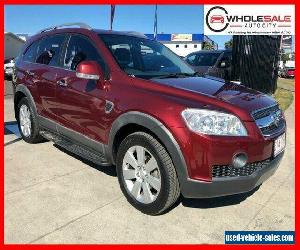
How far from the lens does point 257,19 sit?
Answer: 13977mm

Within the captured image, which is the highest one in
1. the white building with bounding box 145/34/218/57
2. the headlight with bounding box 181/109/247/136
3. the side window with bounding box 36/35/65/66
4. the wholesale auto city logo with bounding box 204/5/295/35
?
the white building with bounding box 145/34/218/57

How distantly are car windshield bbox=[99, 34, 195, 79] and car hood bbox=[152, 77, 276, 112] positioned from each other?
0.30 meters

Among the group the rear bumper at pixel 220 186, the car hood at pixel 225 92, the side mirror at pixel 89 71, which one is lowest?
the rear bumper at pixel 220 186

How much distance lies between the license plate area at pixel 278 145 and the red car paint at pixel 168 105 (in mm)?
110

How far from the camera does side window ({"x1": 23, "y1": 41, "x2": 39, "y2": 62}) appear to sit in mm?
5656

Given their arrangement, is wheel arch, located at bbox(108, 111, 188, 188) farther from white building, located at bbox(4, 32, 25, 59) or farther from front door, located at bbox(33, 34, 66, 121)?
white building, located at bbox(4, 32, 25, 59)

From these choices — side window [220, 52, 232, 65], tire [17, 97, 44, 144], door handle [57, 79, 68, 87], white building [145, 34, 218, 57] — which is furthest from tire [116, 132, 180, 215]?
white building [145, 34, 218, 57]

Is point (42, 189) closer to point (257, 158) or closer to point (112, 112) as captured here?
point (112, 112)

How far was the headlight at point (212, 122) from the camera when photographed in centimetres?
308

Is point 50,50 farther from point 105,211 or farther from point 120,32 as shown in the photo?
point 105,211

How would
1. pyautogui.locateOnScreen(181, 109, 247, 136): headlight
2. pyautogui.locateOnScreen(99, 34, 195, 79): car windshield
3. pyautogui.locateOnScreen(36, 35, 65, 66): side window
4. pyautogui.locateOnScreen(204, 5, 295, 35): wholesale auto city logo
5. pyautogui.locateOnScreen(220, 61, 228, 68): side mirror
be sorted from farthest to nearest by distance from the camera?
pyautogui.locateOnScreen(204, 5, 295, 35): wholesale auto city logo < pyautogui.locateOnScreen(220, 61, 228, 68): side mirror < pyautogui.locateOnScreen(36, 35, 65, 66): side window < pyautogui.locateOnScreen(99, 34, 195, 79): car windshield < pyautogui.locateOnScreen(181, 109, 247, 136): headlight

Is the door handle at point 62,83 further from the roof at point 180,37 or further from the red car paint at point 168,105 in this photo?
the roof at point 180,37

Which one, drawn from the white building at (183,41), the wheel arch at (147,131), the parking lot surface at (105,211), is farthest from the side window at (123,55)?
the white building at (183,41)

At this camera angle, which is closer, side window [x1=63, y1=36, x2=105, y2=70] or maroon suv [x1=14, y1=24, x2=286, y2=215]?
maroon suv [x1=14, y1=24, x2=286, y2=215]
